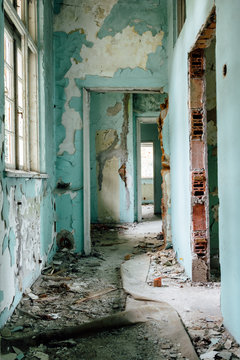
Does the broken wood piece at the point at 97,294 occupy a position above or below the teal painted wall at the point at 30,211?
below

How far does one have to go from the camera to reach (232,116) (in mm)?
1965

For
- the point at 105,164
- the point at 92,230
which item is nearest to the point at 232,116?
the point at 92,230

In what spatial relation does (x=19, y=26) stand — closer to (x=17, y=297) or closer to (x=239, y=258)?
(x=17, y=297)

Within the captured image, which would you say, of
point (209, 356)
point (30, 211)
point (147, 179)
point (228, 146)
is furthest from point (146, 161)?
point (209, 356)

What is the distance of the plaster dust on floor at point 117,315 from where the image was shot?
6.58 feet

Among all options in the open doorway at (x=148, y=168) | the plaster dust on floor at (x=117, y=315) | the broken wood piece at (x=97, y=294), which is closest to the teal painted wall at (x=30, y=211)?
the plaster dust on floor at (x=117, y=315)

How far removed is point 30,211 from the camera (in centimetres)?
311

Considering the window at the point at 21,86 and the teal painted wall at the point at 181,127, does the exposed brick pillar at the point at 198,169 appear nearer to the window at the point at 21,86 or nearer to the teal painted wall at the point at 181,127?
the teal painted wall at the point at 181,127

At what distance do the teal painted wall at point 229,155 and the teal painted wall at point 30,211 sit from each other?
1.55 meters

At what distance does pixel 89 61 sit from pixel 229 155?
3.12 m

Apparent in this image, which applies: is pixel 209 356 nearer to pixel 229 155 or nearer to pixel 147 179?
pixel 229 155

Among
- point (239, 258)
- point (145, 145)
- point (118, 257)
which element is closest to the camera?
point (239, 258)

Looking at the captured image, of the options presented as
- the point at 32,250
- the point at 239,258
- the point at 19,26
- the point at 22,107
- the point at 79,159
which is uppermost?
the point at 19,26

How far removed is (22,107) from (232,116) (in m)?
2.22
